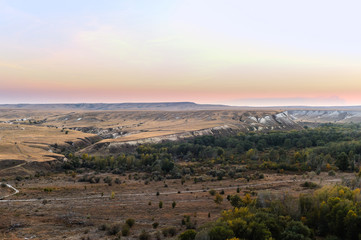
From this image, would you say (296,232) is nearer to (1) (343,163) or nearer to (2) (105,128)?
(1) (343,163)

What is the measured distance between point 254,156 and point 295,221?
141 ft

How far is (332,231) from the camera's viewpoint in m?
18.0

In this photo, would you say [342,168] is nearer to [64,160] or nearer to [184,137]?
[184,137]

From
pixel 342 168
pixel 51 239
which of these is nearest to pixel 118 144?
pixel 51 239

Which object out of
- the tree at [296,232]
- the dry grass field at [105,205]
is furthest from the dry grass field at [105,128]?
the tree at [296,232]

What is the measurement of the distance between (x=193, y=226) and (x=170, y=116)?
476 feet

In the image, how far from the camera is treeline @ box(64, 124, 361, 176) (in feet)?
161

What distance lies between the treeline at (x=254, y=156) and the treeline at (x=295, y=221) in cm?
2636

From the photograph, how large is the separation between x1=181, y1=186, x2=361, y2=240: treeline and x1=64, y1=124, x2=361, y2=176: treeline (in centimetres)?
2636

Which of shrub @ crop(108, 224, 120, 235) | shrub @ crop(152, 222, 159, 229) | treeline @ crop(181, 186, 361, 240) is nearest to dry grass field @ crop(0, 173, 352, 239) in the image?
shrub @ crop(152, 222, 159, 229)

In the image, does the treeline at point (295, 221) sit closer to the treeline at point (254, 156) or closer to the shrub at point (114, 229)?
the shrub at point (114, 229)

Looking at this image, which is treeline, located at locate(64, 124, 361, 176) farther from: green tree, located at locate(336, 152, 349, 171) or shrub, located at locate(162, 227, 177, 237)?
shrub, located at locate(162, 227, 177, 237)

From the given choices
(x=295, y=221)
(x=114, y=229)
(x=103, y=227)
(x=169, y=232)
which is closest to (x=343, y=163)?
(x=295, y=221)

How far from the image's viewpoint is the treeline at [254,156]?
161 ft
